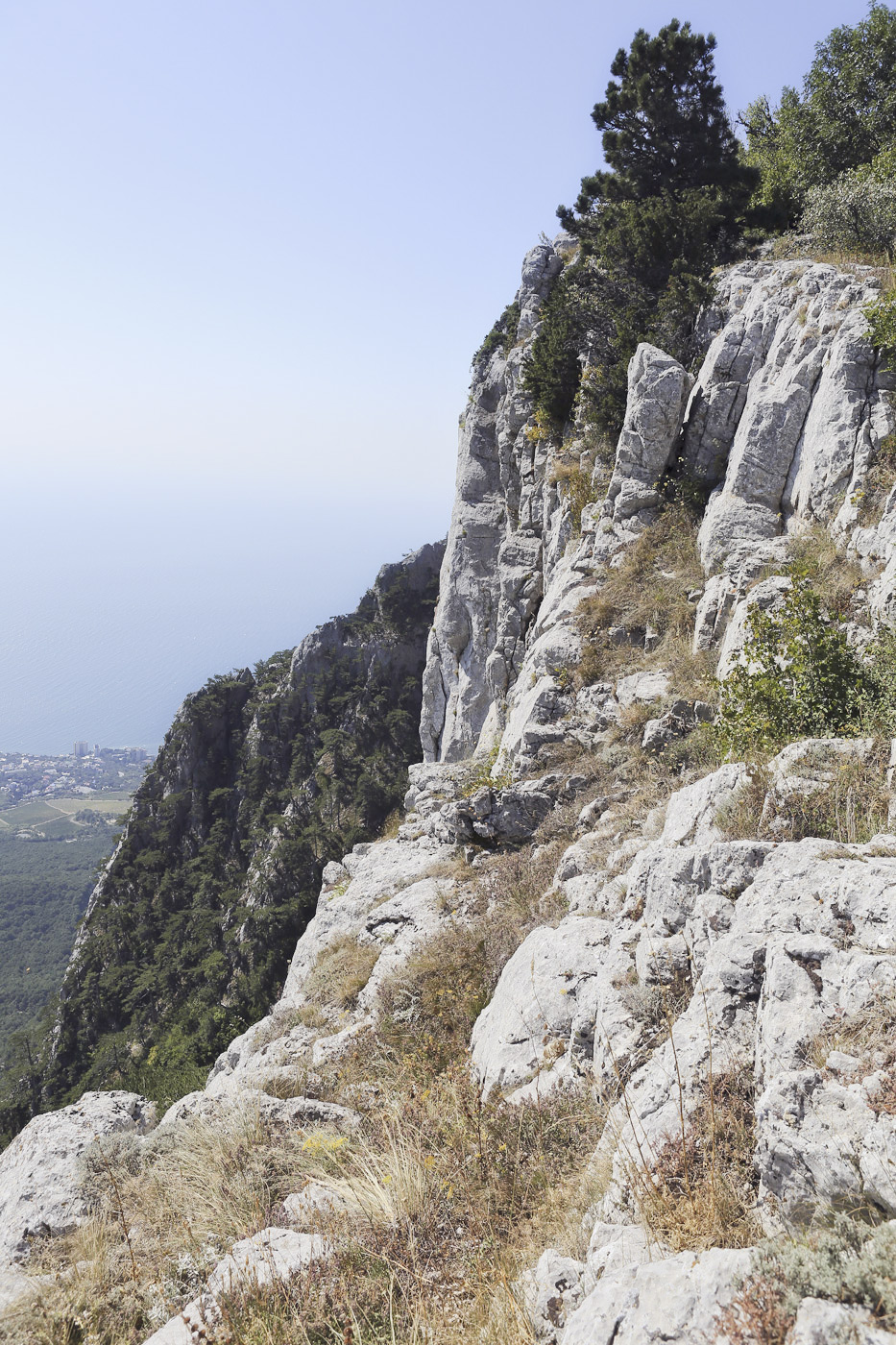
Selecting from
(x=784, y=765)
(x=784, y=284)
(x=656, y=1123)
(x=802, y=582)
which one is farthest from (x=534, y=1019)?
(x=784, y=284)

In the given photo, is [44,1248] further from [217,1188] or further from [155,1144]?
[217,1188]

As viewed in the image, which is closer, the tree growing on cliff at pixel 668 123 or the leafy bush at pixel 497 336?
the tree growing on cliff at pixel 668 123

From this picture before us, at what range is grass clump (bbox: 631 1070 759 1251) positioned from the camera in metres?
2.85

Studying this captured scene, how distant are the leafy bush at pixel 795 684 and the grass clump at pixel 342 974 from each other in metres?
6.32

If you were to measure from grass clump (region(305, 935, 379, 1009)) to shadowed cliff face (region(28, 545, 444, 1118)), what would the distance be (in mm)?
27836

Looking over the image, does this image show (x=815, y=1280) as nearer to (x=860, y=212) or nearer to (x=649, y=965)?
(x=649, y=965)

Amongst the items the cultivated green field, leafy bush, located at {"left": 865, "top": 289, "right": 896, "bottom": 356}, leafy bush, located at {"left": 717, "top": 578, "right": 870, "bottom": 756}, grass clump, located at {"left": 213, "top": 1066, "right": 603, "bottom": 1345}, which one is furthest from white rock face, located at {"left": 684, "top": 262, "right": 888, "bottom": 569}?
the cultivated green field

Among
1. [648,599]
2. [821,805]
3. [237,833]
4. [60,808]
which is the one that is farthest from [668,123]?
[60,808]

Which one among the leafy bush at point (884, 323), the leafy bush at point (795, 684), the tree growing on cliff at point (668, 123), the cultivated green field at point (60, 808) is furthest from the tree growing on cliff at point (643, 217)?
the cultivated green field at point (60, 808)

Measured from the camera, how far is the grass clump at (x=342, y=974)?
970 cm

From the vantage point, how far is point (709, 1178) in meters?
2.93

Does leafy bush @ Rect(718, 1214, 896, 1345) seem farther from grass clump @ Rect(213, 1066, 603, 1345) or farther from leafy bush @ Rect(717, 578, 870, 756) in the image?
leafy bush @ Rect(717, 578, 870, 756)

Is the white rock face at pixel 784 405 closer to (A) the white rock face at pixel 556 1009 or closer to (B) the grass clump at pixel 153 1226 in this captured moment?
(A) the white rock face at pixel 556 1009

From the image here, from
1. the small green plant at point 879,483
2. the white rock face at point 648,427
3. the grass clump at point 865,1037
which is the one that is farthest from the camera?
the white rock face at point 648,427
